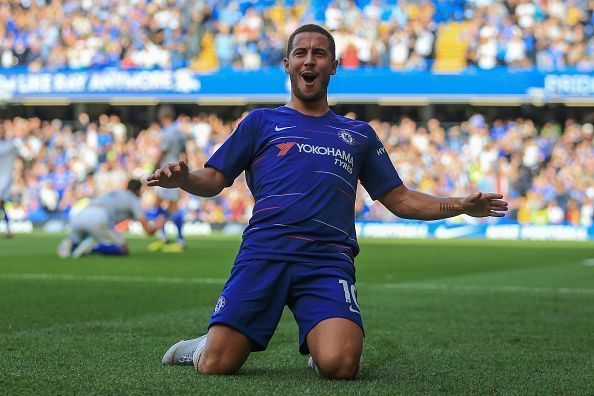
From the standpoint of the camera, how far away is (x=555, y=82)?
2770 cm

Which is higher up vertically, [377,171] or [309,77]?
[309,77]

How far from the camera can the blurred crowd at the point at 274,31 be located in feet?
94.1

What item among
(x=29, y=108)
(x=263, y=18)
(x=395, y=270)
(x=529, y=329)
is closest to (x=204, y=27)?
(x=263, y=18)

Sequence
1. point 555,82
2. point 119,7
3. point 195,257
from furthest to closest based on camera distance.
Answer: point 119,7 < point 555,82 < point 195,257

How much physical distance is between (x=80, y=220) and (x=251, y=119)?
10274 millimetres

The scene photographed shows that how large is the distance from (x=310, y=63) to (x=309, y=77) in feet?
0.34

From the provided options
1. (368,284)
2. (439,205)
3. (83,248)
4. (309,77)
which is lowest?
(83,248)

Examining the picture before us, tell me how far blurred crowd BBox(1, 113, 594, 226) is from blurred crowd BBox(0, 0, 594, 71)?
1.98 m

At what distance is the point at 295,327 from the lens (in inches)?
330

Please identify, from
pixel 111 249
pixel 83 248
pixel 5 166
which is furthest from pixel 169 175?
pixel 5 166

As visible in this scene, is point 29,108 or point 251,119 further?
point 29,108

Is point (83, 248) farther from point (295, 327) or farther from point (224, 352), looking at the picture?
point (224, 352)

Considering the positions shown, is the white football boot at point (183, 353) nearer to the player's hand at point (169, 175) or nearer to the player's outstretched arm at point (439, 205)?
the player's hand at point (169, 175)

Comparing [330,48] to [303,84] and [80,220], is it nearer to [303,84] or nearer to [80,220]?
[303,84]
